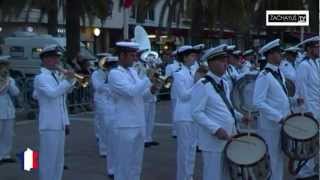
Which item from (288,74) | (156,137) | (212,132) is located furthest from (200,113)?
(156,137)

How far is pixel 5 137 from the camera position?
12953 mm

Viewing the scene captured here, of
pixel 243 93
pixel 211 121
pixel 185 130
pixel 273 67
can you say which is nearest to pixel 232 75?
pixel 243 93

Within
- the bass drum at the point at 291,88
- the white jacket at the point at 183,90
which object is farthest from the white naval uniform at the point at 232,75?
the white jacket at the point at 183,90

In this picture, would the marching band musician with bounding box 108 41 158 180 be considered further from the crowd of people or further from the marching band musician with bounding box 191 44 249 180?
the marching band musician with bounding box 191 44 249 180

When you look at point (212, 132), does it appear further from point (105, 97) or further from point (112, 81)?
point (105, 97)

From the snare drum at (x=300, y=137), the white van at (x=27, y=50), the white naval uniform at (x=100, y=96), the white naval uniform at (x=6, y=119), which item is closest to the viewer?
the snare drum at (x=300, y=137)

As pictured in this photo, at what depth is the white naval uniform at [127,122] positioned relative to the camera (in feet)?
27.7

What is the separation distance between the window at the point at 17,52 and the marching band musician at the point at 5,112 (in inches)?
721

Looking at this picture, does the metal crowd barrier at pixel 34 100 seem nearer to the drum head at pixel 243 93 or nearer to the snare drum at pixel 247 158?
the drum head at pixel 243 93

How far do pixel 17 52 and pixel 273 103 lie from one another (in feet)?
77.7

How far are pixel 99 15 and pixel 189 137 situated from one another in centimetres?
1849

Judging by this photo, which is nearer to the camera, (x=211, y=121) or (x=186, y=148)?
(x=211, y=121)

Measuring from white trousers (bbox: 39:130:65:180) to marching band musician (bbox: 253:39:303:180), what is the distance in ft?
7.79

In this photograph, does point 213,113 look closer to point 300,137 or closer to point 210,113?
point 210,113
